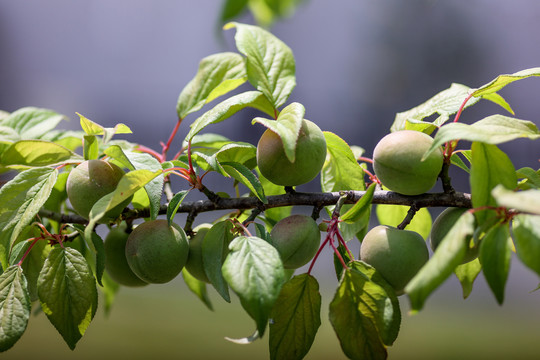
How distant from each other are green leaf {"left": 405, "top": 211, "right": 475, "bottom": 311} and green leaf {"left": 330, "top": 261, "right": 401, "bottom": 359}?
0.28 feet

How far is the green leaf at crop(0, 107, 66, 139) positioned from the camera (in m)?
0.52

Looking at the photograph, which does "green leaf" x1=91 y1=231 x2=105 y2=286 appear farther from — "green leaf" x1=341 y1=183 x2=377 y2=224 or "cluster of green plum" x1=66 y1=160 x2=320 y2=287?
"green leaf" x1=341 y1=183 x2=377 y2=224

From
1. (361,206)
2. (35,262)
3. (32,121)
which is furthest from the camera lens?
(32,121)

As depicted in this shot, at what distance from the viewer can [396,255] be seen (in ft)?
1.08

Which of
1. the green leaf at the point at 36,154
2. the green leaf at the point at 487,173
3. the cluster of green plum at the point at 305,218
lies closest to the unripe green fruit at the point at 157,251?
the cluster of green plum at the point at 305,218

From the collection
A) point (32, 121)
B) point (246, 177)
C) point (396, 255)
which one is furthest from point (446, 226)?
point (32, 121)

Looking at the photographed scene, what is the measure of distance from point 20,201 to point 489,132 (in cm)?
31

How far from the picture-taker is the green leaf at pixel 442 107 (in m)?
0.36

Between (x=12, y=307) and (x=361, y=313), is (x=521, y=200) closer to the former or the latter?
(x=361, y=313)

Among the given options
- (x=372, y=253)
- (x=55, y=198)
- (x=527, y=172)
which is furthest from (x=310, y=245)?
(x=55, y=198)

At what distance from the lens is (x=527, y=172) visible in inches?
12.5

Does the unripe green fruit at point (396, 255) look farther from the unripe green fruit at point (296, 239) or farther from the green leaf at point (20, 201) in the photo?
the green leaf at point (20, 201)

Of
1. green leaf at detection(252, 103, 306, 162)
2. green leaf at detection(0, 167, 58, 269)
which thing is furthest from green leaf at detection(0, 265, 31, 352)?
green leaf at detection(252, 103, 306, 162)

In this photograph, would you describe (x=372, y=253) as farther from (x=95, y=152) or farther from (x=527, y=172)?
(x=95, y=152)
